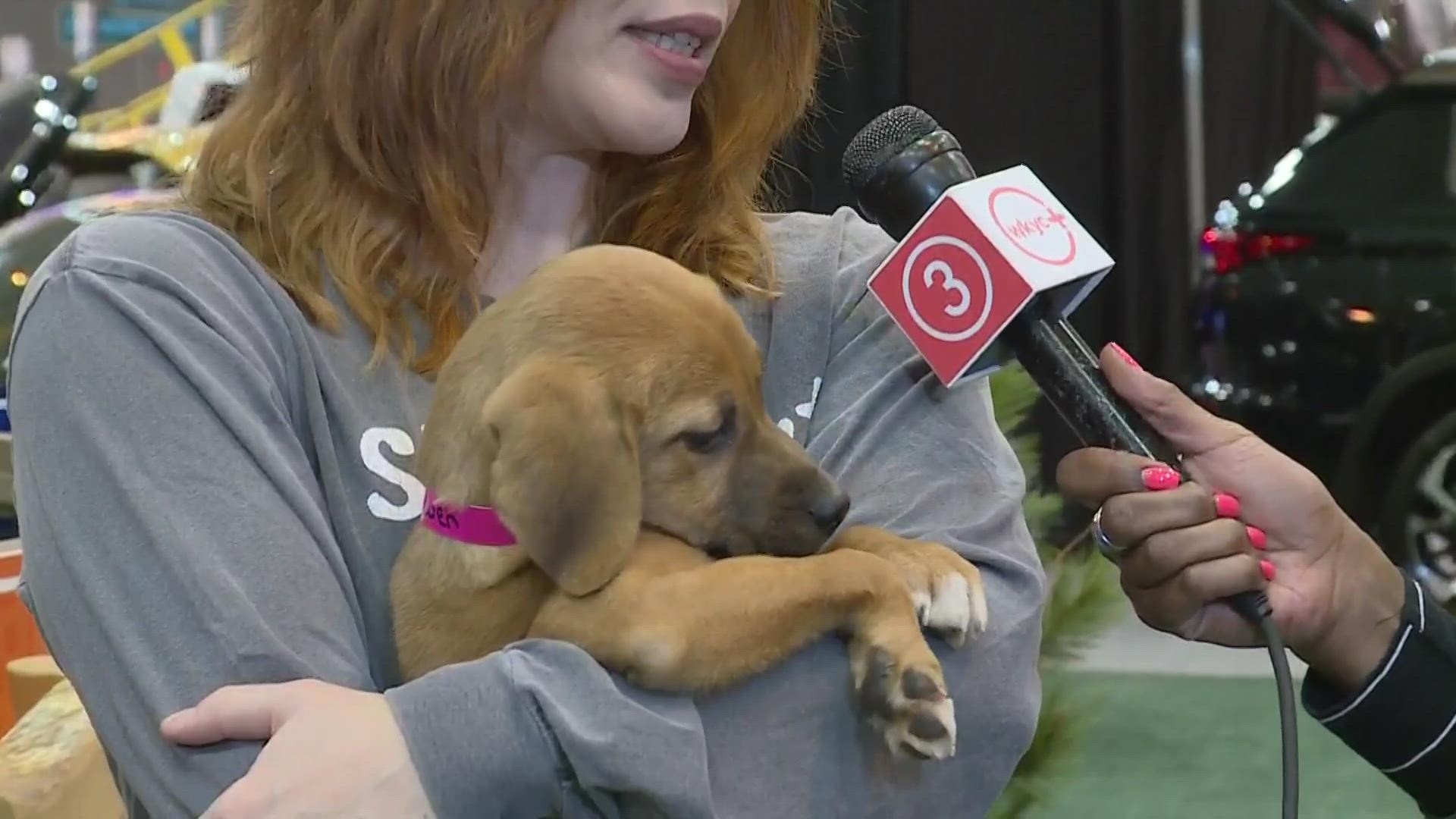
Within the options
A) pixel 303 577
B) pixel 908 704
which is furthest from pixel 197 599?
pixel 908 704

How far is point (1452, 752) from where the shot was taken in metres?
1.92

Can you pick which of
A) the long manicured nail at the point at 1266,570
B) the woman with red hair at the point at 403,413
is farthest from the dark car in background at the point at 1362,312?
the long manicured nail at the point at 1266,570

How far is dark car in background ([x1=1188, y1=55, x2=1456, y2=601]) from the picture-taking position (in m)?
5.28

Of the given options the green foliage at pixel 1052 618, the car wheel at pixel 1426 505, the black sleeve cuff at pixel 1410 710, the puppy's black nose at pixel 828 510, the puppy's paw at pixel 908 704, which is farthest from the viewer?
the car wheel at pixel 1426 505

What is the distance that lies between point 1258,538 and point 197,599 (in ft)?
3.46

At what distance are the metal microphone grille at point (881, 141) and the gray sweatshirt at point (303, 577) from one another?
23 centimetres

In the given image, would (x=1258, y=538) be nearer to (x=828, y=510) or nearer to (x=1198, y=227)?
(x=828, y=510)

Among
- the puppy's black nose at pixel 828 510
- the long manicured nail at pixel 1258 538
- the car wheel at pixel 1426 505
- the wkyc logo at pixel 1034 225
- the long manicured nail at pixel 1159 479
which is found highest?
the wkyc logo at pixel 1034 225

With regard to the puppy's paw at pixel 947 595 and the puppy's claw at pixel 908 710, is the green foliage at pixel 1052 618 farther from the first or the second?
the puppy's claw at pixel 908 710

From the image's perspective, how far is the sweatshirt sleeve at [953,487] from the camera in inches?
55.1

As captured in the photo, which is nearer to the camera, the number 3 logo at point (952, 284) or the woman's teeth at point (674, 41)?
the number 3 logo at point (952, 284)

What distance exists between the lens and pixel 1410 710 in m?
1.91

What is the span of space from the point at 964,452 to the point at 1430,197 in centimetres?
429

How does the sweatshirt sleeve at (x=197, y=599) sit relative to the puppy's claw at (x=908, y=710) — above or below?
above
